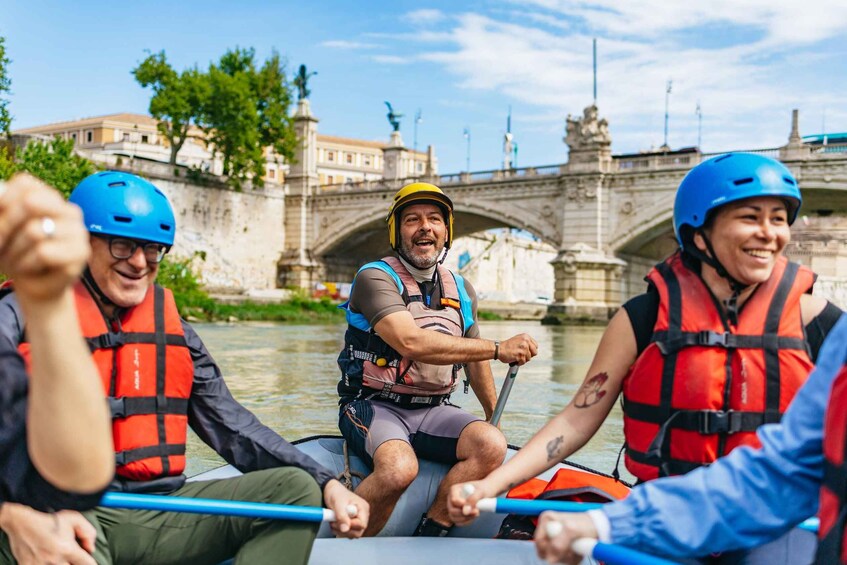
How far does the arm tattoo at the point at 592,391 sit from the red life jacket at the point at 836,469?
2.99ft

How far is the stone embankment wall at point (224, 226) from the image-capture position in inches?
1305

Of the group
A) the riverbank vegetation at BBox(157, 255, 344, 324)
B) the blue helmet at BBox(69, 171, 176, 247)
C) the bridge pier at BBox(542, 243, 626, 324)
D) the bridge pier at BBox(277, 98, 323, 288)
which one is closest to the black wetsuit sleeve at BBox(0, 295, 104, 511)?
the blue helmet at BBox(69, 171, 176, 247)

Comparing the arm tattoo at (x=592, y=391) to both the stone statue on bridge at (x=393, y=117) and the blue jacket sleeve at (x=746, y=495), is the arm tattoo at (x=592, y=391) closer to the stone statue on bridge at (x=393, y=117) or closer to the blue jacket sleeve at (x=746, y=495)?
the blue jacket sleeve at (x=746, y=495)

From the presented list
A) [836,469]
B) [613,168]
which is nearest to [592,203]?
[613,168]

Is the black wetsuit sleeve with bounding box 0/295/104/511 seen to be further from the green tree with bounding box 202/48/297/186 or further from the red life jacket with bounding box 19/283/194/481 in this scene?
the green tree with bounding box 202/48/297/186

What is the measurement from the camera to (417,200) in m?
3.25

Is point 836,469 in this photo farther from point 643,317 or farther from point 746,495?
point 643,317

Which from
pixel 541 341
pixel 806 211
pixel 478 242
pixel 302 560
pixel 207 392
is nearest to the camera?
pixel 302 560

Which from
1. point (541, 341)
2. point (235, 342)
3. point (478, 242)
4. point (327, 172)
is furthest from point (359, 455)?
point (327, 172)

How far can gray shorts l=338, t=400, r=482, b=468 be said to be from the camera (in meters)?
2.91

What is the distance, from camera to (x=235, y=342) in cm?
1633

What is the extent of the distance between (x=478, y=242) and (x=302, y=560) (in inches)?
1779

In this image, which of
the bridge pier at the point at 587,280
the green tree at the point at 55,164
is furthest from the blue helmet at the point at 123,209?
the bridge pier at the point at 587,280

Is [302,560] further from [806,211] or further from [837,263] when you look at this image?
[837,263]
